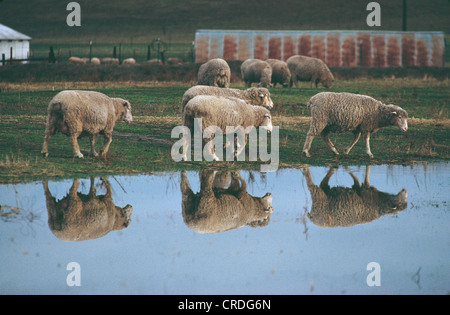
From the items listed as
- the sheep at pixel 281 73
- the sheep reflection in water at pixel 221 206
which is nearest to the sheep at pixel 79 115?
the sheep reflection in water at pixel 221 206

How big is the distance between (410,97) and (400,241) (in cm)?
1828

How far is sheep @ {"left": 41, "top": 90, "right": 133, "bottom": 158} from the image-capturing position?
12.4 m

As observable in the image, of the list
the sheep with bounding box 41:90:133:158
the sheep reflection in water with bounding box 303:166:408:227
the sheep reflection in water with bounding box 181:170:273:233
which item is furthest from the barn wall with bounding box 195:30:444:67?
the sheep reflection in water with bounding box 181:170:273:233

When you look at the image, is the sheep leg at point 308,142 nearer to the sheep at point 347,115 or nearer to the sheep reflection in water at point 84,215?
the sheep at point 347,115

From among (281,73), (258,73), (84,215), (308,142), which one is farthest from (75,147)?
(281,73)

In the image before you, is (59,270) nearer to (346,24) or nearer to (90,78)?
(90,78)

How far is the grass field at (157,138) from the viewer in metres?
12.4

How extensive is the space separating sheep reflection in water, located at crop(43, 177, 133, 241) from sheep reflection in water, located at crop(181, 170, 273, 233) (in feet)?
2.94

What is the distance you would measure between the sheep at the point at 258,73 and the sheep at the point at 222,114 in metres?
17.1

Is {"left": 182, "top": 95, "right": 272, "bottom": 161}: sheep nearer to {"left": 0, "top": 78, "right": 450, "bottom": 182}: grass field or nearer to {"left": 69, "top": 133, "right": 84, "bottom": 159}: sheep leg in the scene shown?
Result: {"left": 0, "top": 78, "right": 450, "bottom": 182}: grass field

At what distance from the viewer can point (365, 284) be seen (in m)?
6.91

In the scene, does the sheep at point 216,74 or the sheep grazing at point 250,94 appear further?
the sheep at point 216,74

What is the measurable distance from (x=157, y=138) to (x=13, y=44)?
41.4 metres

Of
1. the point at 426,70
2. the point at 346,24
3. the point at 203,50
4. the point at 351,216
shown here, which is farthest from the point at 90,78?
the point at 346,24
